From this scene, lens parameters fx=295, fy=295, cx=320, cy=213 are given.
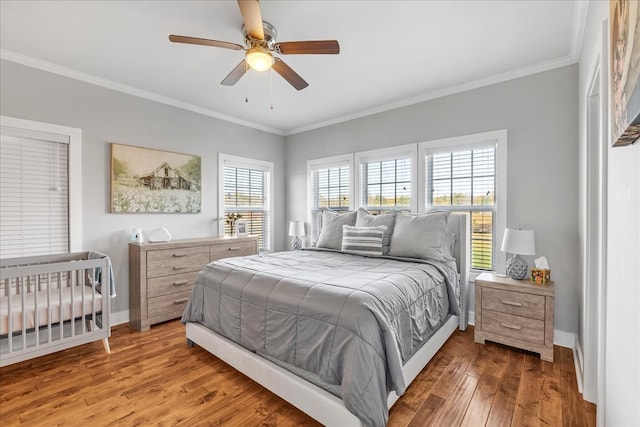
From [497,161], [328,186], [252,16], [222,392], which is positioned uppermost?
[252,16]

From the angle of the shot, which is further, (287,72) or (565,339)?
(565,339)

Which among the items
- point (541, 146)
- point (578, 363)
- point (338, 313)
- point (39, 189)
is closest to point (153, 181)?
point (39, 189)

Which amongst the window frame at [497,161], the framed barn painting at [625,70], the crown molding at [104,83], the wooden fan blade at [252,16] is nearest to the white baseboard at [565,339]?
the window frame at [497,161]

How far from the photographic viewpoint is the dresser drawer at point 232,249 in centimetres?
359

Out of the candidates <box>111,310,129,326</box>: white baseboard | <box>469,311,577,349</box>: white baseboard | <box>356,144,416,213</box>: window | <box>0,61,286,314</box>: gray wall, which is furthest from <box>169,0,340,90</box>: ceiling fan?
<box>469,311,577,349</box>: white baseboard

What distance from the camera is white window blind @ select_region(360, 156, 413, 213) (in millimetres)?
3719

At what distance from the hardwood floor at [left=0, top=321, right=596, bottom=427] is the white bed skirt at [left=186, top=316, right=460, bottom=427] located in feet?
0.31

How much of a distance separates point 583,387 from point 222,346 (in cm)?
247

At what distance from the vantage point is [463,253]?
9.79ft

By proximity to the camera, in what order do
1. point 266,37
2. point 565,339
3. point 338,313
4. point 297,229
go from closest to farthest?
point 338,313, point 266,37, point 565,339, point 297,229

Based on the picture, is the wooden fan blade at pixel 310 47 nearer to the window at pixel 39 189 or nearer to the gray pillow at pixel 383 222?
the gray pillow at pixel 383 222

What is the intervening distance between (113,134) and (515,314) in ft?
14.0

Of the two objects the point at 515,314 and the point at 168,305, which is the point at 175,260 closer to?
the point at 168,305

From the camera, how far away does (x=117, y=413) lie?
69.8 inches
